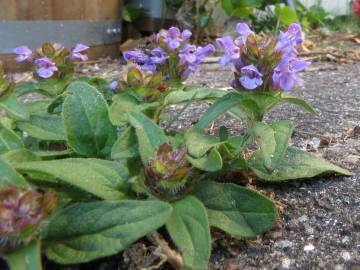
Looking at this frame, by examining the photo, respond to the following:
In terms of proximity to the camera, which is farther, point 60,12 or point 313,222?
point 60,12

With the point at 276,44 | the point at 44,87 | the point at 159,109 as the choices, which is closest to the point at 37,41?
the point at 44,87

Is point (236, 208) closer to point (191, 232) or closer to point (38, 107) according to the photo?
point (191, 232)

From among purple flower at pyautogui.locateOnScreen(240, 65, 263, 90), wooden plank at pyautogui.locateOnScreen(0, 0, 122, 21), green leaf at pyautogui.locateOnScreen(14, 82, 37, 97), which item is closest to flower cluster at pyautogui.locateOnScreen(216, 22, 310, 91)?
purple flower at pyautogui.locateOnScreen(240, 65, 263, 90)

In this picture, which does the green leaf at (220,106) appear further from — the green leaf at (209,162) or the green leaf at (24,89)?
the green leaf at (24,89)

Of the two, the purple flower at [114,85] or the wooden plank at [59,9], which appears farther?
the wooden plank at [59,9]

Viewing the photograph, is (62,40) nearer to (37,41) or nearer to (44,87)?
(37,41)

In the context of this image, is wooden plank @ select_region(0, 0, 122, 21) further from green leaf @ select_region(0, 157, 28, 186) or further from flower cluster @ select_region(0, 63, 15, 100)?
green leaf @ select_region(0, 157, 28, 186)

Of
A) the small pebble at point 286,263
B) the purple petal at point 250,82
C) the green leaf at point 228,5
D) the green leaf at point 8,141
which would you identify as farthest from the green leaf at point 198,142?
the green leaf at point 228,5

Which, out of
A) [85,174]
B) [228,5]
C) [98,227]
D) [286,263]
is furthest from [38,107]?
[228,5]
